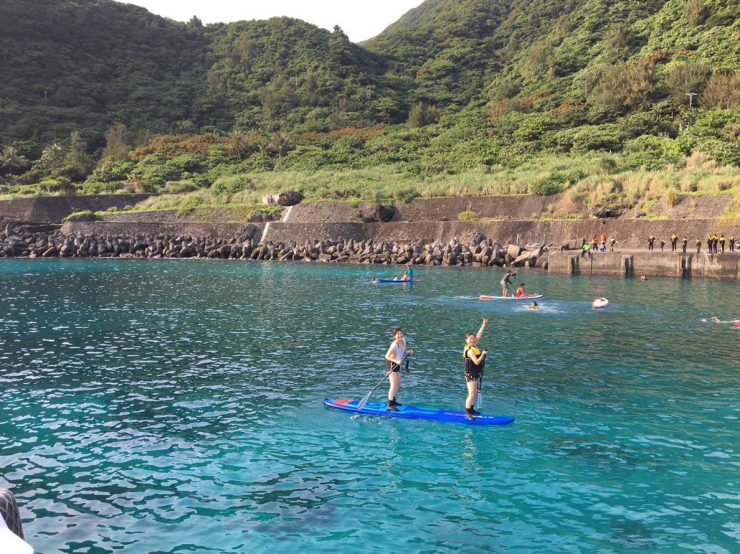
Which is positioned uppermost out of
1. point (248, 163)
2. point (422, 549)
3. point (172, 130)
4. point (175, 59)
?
point (175, 59)

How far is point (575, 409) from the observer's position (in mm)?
16234

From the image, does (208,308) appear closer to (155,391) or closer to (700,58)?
(155,391)

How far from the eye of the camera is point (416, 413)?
51.8ft

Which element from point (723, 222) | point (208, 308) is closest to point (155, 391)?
point (208, 308)

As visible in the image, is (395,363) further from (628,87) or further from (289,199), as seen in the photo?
(628,87)

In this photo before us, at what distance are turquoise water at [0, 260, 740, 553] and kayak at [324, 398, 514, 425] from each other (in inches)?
9.2

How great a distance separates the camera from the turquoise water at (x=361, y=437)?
10.4 meters

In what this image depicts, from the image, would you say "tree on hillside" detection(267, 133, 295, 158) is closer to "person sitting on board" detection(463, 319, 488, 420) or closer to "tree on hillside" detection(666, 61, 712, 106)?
"tree on hillside" detection(666, 61, 712, 106)

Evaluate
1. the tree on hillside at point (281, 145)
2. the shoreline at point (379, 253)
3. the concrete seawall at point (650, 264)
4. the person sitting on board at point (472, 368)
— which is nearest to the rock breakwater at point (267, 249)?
the shoreline at point (379, 253)

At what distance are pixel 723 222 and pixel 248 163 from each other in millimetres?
62281

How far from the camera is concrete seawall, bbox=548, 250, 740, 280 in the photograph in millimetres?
43156

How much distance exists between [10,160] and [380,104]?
193ft

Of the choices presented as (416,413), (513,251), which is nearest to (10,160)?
(513,251)

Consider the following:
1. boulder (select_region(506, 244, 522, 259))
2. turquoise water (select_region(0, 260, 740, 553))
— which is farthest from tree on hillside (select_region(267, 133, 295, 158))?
turquoise water (select_region(0, 260, 740, 553))
